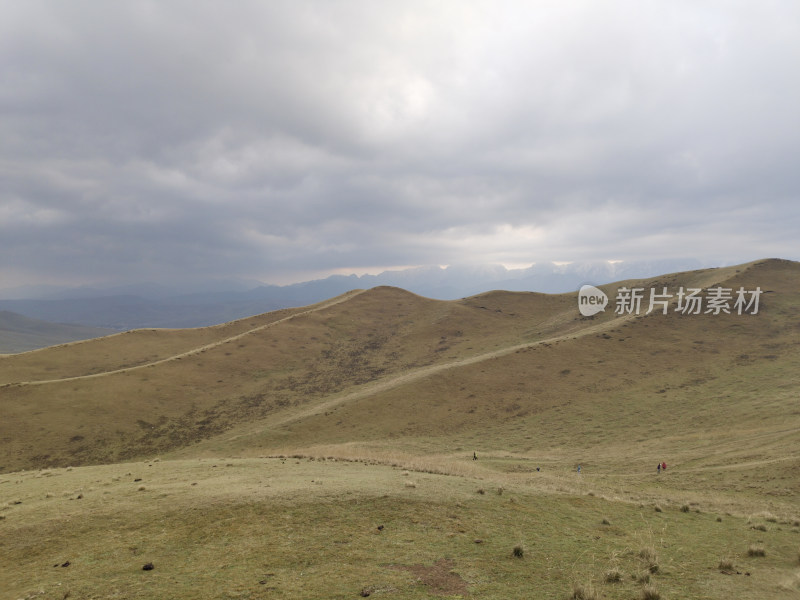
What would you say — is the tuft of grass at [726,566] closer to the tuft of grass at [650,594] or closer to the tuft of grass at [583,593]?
the tuft of grass at [650,594]

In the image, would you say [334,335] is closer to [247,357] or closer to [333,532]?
[247,357]

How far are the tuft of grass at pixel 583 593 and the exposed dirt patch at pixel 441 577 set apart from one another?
241 centimetres

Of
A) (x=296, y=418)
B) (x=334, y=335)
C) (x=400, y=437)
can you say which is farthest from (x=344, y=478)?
(x=334, y=335)

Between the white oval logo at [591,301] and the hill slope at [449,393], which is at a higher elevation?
the white oval logo at [591,301]

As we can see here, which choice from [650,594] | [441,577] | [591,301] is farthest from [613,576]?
[591,301]

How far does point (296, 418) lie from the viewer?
51.2 m

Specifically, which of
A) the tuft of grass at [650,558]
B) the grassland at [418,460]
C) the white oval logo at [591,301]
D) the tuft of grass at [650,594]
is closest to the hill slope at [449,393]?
the grassland at [418,460]

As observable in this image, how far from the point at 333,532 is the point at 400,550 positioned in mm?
2431

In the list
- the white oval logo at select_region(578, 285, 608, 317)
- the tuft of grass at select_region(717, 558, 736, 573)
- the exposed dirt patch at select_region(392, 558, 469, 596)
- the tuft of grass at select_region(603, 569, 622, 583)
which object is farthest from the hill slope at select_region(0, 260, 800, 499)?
the exposed dirt patch at select_region(392, 558, 469, 596)

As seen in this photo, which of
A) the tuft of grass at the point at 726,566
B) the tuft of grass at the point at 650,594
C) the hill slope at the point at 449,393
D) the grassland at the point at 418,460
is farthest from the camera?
the hill slope at the point at 449,393

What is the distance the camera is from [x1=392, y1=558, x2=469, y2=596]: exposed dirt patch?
8.98 m

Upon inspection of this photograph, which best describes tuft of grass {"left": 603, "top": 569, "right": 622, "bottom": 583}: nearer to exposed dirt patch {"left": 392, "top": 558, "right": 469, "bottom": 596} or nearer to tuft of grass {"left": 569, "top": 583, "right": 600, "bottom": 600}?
tuft of grass {"left": 569, "top": 583, "right": 600, "bottom": 600}

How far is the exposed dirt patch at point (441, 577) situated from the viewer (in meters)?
8.98

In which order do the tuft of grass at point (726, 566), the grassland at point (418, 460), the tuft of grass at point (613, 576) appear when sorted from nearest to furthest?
the tuft of grass at point (613, 576) < the grassland at point (418, 460) < the tuft of grass at point (726, 566)
